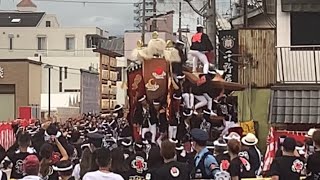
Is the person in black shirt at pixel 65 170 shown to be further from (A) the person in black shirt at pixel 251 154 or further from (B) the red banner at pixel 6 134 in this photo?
(B) the red banner at pixel 6 134

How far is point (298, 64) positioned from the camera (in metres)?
25.6

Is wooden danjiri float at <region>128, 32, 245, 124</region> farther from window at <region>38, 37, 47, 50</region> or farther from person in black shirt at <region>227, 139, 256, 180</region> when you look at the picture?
window at <region>38, 37, 47, 50</region>

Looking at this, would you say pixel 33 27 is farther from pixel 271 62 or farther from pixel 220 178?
pixel 220 178

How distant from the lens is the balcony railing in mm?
25312

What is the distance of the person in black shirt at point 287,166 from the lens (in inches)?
372

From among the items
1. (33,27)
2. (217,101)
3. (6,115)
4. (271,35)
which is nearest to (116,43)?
(33,27)

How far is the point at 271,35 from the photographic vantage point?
27.9 meters

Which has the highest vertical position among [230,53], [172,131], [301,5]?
[301,5]

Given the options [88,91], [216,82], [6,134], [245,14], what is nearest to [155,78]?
[216,82]

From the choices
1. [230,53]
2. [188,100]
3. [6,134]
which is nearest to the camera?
[188,100]

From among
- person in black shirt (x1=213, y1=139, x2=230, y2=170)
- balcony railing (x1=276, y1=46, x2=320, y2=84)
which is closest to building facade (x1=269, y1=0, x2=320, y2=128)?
balcony railing (x1=276, y1=46, x2=320, y2=84)

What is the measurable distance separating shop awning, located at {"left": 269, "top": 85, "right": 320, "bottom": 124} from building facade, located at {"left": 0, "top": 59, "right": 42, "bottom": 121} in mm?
23709

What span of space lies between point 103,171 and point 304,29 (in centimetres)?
1897

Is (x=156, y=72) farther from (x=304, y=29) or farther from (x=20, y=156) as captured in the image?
(x=304, y=29)
